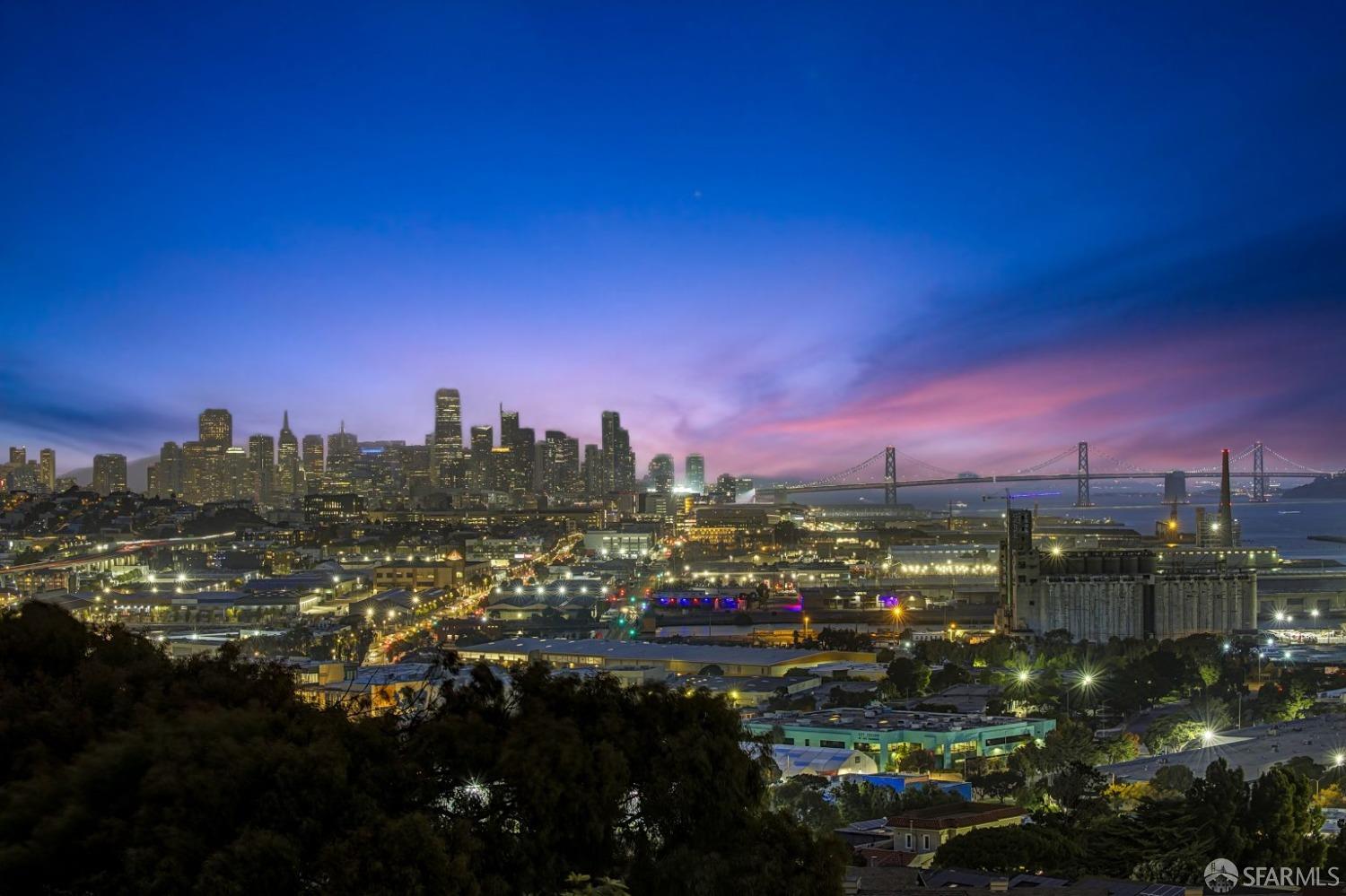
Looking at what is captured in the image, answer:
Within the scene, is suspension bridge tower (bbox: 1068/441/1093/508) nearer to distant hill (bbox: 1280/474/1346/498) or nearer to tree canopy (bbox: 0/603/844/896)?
distant hill (bbox: 1280/474/1346/498)

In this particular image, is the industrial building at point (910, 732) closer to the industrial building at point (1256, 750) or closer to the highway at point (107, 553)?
the industrial building at point (1256, 750)

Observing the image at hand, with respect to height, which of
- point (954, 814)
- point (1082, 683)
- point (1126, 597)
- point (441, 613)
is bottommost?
point (441, 613)

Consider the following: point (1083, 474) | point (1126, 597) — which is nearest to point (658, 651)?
point (1126, 597)

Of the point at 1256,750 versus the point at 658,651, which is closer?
the point at 1256,750

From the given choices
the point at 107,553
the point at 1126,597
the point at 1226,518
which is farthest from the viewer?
the point at 107,553

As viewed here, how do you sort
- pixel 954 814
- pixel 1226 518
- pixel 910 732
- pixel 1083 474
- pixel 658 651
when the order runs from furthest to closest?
pixel 1083 474 < pixel 1226 518 < pixel 658 651 < pixel 910 732 < pixel 954 814

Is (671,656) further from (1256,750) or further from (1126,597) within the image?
(1256,750)

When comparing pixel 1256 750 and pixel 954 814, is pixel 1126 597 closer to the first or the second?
pixel 1256 750

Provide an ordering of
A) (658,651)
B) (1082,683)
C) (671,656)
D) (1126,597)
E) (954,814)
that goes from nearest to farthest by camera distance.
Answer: (954,814) < (1082,683) < (671,656) < (658,651) < (1126,597)

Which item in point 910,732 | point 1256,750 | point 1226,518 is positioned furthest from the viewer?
point 1226,518

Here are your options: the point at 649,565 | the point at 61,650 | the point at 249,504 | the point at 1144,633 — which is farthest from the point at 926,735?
the point at 249,504

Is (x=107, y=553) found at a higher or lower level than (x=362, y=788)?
lower

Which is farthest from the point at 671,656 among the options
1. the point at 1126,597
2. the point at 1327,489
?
the point at 1327,489
